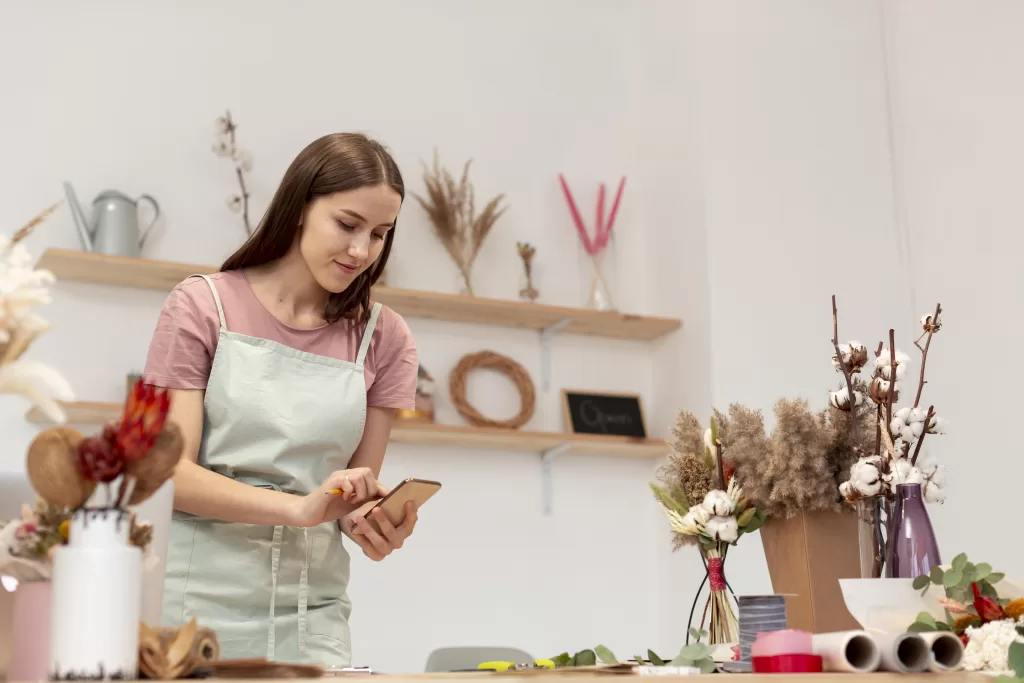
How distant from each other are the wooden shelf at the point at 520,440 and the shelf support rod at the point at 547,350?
246 millimetres

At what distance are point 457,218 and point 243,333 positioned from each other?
1970mm

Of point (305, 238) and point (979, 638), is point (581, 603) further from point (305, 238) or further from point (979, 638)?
point (979, 638)

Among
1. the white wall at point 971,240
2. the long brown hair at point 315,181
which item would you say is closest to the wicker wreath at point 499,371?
the white wall at point 971,240

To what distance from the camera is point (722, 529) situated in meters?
1.66

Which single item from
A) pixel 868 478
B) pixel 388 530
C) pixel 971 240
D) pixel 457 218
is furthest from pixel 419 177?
pixel 868 478

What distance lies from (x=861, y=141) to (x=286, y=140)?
205 centimetres

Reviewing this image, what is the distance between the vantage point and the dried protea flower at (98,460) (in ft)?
2.74

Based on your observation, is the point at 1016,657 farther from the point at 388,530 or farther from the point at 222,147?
the point at 222,147

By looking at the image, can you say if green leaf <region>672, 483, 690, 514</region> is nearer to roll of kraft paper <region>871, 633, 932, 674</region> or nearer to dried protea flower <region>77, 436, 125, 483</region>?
roll of kraft paper <region>871, 633, 932, 674</region>

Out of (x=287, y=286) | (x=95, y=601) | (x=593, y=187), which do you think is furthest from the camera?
(x=593, y=187)

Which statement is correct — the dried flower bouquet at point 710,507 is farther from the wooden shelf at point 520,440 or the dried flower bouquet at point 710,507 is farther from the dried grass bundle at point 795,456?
the wooden shelf at point 520,440

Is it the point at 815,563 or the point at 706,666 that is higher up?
the point at 815,563

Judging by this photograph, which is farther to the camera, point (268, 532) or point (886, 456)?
point (268, 532)

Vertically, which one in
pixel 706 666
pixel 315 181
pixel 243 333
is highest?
pixel 315 181
